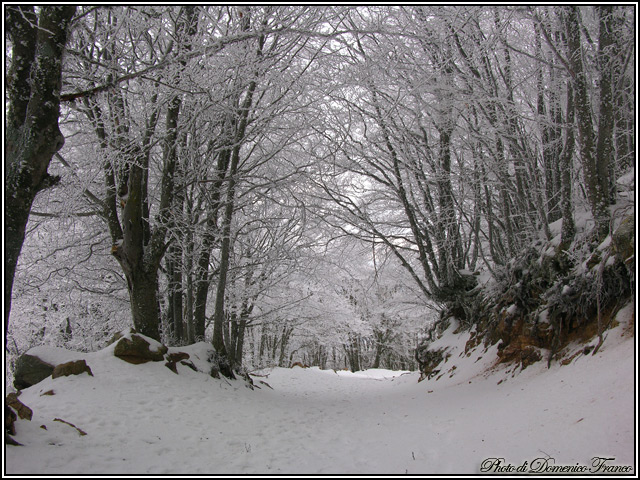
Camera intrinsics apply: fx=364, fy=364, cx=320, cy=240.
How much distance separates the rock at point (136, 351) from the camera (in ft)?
18.4

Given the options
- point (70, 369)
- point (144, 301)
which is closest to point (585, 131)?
point (144, 301)

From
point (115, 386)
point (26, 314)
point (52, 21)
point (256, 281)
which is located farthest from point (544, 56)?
point (26, 314)

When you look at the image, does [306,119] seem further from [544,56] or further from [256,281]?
[256,281]

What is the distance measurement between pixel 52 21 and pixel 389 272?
11891mm

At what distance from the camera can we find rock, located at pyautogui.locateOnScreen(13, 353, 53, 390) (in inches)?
197

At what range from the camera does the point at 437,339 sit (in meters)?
9.09

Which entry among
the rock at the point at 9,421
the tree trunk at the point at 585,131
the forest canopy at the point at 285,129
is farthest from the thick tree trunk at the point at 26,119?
the tree trunk at the point at 585,131

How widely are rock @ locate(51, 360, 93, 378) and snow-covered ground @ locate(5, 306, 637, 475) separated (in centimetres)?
10

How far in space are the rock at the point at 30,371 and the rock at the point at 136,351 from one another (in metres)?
0.86

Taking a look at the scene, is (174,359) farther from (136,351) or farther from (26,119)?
(26,119)

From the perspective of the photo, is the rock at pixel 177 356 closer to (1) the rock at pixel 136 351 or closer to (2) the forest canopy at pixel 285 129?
(1) the rock at pixel 136 351

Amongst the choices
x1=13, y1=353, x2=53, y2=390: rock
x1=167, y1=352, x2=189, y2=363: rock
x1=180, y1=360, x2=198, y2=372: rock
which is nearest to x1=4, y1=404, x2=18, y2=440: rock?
x1=13, y1=353, x2=53, y2=390: rock

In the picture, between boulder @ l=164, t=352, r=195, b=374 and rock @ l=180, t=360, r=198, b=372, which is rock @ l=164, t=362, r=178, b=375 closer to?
boulder @ l=164, t=352, r=195, b=374

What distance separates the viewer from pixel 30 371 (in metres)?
5.04
